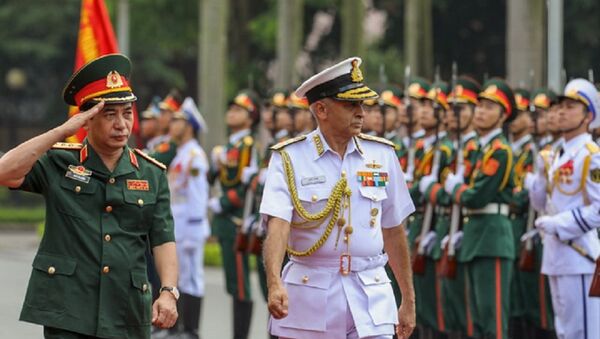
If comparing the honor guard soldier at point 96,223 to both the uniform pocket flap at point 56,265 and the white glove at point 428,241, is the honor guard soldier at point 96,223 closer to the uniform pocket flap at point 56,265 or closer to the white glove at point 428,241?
the uniform pocket flap at point 56,265

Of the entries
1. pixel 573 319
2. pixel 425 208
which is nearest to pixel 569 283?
pixel 573 319

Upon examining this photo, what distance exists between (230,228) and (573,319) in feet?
16.1

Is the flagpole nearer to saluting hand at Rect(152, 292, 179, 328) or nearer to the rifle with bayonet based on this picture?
the rifle with bayonet

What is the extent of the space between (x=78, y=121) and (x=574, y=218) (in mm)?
4068

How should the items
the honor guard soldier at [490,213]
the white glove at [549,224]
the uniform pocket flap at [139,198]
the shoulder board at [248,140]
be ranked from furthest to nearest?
the shoulder board at [248,140]
the honor guard soldier at [490,213]
the white glove at [549,224]
the uniform pocket flap at [139,198]

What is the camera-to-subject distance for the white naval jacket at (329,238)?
7508 mm

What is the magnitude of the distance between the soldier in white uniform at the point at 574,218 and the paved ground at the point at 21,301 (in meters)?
4.61

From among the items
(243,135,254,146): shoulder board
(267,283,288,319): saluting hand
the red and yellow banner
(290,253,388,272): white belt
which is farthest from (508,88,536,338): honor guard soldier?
(267,283,288,319): saluting hand

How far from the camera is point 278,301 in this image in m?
7.14

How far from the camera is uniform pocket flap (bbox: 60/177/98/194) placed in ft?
23.2

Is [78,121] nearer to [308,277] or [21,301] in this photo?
[308,277]

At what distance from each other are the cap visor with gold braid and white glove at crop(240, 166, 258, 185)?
6.60 metres

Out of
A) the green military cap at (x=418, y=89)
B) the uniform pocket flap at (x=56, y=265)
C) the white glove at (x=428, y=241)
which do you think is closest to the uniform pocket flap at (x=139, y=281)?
the uniform pocket flap at (x=56, y=265)

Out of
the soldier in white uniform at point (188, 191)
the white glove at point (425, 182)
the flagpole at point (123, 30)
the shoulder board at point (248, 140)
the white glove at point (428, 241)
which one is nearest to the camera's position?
the white glove at point (425, 182)
